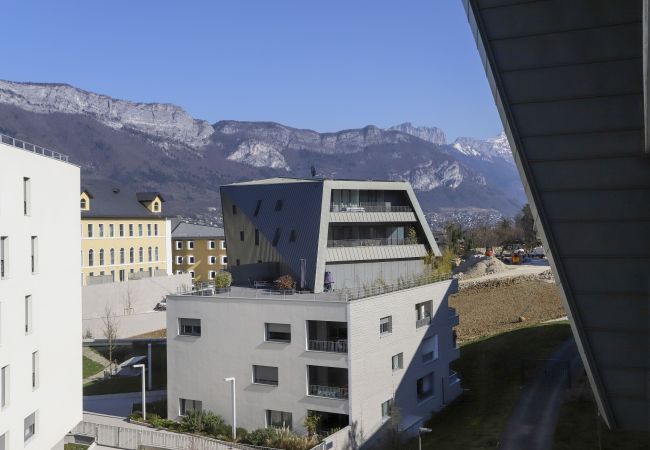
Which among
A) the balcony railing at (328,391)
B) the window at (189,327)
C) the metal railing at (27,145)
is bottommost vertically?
the balcony railing at (328,391)

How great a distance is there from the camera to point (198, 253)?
8931cm

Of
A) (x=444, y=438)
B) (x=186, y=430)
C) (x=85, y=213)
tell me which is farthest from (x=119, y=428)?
(x=85, y=213)

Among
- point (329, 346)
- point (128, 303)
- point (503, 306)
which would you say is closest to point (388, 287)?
point (329, 346)

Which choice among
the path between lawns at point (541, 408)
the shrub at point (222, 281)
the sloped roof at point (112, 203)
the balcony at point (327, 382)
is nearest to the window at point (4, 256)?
the balcony at point (327, 382)

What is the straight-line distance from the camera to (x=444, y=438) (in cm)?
3503

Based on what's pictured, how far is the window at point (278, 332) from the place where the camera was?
34719mm

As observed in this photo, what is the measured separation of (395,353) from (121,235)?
42118 millimetres

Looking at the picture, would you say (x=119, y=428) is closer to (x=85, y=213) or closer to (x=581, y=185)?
(x=581, y=185)

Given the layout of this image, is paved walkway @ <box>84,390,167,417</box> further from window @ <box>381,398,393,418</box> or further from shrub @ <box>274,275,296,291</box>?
window @ <box>381,398,393,418</box>

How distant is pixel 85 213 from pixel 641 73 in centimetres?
5789

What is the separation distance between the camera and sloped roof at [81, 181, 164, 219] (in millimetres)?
69250

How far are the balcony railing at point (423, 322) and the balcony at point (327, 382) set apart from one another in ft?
19.5

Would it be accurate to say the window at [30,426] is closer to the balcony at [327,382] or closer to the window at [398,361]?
the balcony at [327,382]

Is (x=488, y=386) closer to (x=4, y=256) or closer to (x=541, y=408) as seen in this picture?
(x=541, y=408)
